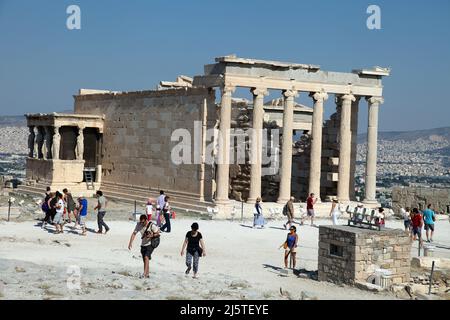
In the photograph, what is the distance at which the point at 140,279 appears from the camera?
695 inches

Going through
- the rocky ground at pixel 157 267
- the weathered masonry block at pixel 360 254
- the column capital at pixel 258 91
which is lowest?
the rocky ground at pixel 157 267

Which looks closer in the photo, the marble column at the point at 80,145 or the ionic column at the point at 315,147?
the ionic column at the point at 315,147

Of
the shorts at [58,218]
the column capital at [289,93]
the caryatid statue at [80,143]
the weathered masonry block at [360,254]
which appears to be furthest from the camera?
the caryatid statue at [80,143]

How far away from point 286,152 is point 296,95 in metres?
2.38

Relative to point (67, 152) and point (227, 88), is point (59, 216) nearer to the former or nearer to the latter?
point (227, 88)

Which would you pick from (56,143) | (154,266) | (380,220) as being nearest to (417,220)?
(380,220)

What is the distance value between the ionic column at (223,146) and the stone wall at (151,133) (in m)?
1.11

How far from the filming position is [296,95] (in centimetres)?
3338

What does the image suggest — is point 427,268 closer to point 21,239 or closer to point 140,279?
point 140,279

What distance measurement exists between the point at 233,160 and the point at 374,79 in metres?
7.60

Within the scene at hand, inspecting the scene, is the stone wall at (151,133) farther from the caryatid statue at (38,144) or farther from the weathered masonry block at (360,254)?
the weathered masonry block at (360,254)

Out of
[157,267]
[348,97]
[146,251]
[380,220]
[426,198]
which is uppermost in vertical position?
[348,97]

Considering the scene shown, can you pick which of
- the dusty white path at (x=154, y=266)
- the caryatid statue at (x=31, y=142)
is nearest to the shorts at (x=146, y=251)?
the dusty white path at (x=154, y=266)

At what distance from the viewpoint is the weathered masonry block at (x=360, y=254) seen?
1877cm
